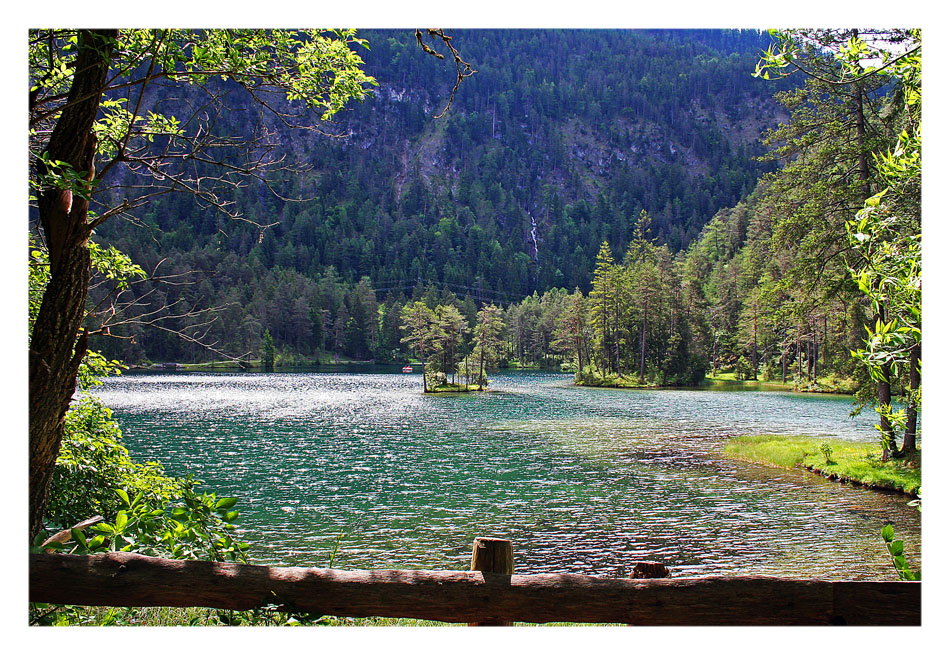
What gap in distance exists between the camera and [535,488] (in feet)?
53.3

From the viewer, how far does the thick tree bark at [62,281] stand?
409 centimetres

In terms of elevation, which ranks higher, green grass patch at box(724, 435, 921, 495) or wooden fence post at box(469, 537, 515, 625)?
wooden fence post at box(469, 537, 515, 625)

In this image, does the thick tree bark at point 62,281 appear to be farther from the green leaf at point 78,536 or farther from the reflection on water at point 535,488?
the reflection on water at point 535,488

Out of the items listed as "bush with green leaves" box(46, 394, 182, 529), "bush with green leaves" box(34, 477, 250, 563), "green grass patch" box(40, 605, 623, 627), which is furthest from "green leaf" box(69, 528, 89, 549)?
"bush with green leaves" box(46, 394, 182, 529)

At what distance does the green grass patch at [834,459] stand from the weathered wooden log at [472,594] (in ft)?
41.4

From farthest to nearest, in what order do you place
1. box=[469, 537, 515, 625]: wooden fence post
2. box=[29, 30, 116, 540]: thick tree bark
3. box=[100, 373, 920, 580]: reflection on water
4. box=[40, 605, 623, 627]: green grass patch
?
box=[100, 373, 920, 580]: reflection on water → box=[29, 30, 116, 540]: thick tree bark → box=[40, 605, 623, 627]: green grass patch → box=[469, 537, 515, 625]: wooden fence post

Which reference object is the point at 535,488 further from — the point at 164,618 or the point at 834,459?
the point at 164,618

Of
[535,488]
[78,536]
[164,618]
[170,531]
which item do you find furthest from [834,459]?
[78,536]

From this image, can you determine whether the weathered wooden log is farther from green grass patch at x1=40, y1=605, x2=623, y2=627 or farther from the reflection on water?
the reflection on water

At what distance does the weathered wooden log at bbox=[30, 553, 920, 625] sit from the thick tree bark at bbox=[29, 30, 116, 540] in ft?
2.98

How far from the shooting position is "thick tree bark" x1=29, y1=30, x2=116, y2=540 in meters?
4.09

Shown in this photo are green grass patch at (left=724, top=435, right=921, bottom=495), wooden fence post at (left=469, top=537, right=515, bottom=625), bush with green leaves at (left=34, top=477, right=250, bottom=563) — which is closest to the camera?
wooden fence post at (left=469, top=537, right=515, bottom=625)
